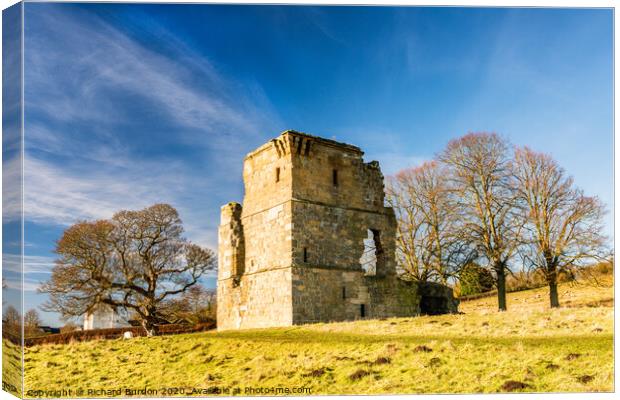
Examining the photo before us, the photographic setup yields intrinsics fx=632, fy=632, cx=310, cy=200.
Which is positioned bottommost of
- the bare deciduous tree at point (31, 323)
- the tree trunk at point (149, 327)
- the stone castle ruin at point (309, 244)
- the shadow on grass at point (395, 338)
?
the tree trunk at point (149, 327)

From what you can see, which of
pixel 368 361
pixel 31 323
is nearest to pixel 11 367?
pixel 31 323

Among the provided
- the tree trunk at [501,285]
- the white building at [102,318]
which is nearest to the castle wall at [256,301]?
the white building at [102,318]

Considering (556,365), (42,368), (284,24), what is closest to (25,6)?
(284,24)

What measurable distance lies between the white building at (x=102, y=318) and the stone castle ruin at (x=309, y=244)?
5.04 m

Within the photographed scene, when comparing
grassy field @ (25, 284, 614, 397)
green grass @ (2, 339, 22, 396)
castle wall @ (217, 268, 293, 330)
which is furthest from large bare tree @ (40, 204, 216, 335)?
green grass @ (2, 339, 22, 396)

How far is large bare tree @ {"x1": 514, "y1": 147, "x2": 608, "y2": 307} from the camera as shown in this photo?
22.1 meters

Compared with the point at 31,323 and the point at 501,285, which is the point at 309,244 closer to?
the point at 501,285

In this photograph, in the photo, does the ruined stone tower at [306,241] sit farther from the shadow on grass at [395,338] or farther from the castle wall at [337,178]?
the shadow on grass at [395,338]

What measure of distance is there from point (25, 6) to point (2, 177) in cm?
334

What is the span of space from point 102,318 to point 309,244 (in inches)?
416

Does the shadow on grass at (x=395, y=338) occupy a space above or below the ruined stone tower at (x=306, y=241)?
below

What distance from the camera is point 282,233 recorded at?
21859mm

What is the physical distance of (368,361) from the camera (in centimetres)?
1234

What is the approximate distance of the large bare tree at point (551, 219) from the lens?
72.5ft
